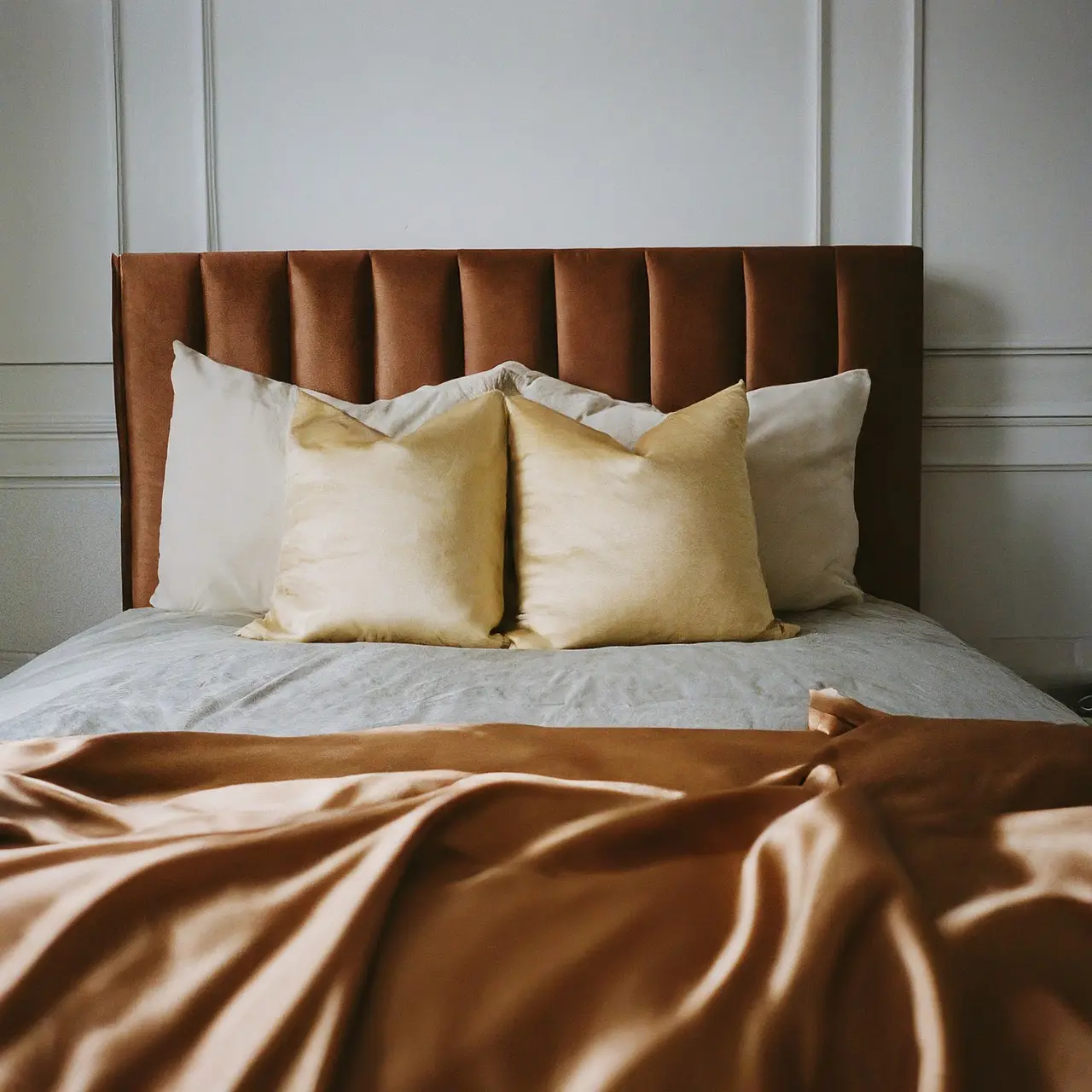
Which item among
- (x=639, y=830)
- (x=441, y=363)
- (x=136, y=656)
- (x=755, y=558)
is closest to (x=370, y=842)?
(x=639, y=830)

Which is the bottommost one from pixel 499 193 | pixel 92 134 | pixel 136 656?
pixel 136 656

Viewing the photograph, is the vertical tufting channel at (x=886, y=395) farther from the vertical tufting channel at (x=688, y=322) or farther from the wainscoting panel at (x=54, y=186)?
the wainscoting panel at (x=54, y=186)

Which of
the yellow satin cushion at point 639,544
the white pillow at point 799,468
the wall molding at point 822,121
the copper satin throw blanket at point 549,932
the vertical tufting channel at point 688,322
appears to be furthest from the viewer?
the wall molding at point 822,121

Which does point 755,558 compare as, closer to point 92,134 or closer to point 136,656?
point 136,656

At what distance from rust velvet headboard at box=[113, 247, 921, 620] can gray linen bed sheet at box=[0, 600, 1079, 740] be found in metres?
0.75

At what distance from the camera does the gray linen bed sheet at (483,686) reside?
115cm

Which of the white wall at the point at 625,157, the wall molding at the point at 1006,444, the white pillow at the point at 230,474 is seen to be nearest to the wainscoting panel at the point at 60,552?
the white wall at the point at 625,157

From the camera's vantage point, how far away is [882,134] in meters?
2.31

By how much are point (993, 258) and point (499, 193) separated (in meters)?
1.16

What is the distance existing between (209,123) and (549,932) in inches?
88.8

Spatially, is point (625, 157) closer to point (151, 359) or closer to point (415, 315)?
point (415, 315)

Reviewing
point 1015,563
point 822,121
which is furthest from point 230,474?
point 1015,563

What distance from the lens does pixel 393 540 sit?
156cm

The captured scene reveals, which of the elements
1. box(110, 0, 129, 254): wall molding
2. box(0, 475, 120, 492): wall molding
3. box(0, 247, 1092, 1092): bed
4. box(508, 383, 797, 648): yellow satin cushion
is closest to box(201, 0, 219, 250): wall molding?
box(110, 0, 129, 254): wall molding
